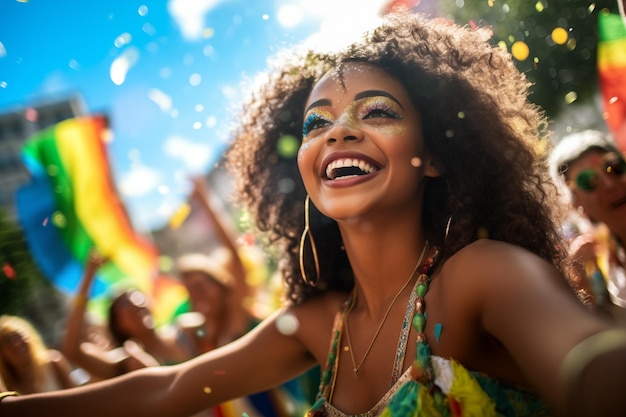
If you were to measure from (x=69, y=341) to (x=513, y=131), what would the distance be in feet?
14.2

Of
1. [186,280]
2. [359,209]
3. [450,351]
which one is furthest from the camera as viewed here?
[186,280]

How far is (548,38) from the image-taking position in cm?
1179

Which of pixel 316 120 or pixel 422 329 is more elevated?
pixel 316 120

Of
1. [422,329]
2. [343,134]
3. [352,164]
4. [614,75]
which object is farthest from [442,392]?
[614,75]

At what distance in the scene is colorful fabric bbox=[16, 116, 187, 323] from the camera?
6258 millimetres

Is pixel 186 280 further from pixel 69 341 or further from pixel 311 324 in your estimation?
pixel 311 324

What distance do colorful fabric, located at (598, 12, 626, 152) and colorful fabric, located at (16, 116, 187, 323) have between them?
4338 millimetres

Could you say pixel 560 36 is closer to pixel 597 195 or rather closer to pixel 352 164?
pixel 597 195

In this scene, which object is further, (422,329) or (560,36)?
(560,36)

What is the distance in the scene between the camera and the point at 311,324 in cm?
219

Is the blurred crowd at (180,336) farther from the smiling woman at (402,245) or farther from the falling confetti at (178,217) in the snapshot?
the smiling woman at (402,245)

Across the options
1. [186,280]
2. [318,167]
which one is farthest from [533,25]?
[318,167]

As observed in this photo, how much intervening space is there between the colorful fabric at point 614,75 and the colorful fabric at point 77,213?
4.34m

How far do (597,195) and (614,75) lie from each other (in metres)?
2.91
